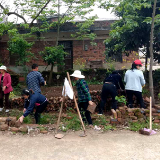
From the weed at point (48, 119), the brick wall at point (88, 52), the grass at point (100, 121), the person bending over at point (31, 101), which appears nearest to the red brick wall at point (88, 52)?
the brick wall at point (88, 52)

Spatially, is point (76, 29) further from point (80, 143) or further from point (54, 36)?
point (80, 143)

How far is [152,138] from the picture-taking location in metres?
3.98

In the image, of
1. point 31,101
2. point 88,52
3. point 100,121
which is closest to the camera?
point 31,101

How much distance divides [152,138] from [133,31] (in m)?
4.20

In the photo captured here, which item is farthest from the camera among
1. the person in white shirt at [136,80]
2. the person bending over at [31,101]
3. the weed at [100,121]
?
the person in white shirt at [136,80]

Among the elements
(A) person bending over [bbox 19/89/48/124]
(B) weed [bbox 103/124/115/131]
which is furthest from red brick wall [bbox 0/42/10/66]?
(B) weed [bbox 103/124/115/131]

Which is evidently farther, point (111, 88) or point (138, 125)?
point (111, 88)

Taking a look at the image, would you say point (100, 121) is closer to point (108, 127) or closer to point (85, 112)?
point (108, 127)

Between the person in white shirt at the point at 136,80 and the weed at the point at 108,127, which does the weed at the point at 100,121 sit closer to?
the weed at the point at 108,127

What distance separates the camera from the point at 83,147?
357 cm

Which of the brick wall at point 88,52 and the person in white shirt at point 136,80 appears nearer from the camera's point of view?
the person in white shirt at point 136,80

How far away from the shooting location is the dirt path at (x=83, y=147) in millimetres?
3225

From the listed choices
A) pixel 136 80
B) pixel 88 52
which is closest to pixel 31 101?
pixel 136 80

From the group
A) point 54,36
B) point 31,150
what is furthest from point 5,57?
point 31,150
